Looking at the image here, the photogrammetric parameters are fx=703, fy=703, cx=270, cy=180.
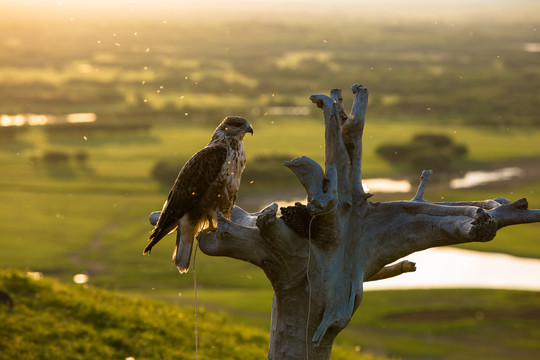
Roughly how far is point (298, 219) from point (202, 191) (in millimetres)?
1387

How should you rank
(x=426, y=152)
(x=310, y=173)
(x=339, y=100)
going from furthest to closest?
(x=426, y=152)
(x=339, y=100)
(x=310, y=173)

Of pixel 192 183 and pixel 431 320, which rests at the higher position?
pixel 192 183

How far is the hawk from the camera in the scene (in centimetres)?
870

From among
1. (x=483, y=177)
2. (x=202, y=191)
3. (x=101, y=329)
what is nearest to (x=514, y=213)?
(x=202, y=191)

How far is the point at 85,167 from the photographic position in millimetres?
78812

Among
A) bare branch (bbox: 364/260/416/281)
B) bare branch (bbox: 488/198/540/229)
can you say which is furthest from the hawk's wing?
bare branch (bbox: 488/198/540/229)

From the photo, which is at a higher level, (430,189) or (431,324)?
(430,189)

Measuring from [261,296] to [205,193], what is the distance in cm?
2356

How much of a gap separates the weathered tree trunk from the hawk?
61cm

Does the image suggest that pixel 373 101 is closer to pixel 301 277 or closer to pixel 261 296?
pixel 261 296

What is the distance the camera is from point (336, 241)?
8.31 metres

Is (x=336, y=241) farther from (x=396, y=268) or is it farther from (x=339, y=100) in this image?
(x=396, y=268)

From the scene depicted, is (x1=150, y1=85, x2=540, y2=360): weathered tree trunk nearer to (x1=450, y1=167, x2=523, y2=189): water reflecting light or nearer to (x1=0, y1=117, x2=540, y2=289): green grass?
(x1=0, y1=117, x2=540, y2=289): green grass

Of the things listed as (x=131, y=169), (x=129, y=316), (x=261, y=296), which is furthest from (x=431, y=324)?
(x=131, y=169)
